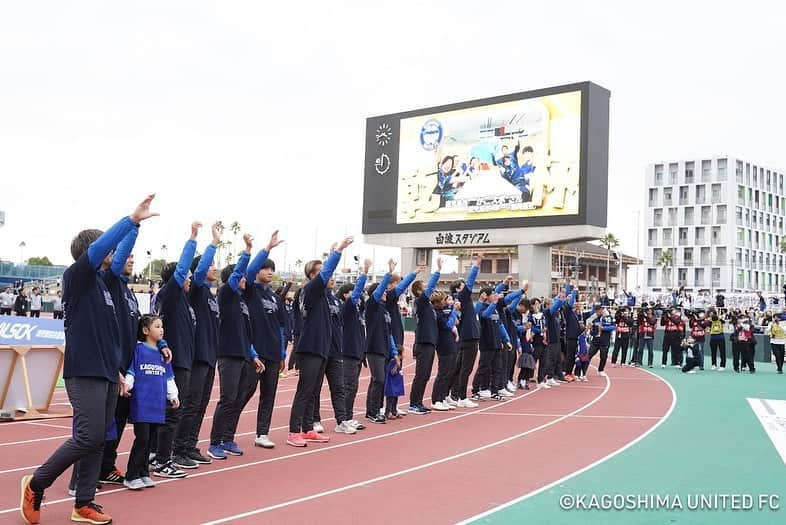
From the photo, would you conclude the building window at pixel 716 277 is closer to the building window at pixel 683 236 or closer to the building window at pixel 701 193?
the building window at pixel 683 236

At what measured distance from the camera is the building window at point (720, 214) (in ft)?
296

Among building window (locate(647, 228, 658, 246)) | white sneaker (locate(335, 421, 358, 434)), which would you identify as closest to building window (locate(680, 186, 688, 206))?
building window (locate(647, 228, 658, 246))

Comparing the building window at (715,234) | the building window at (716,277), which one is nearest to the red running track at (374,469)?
the building window at (716,277)

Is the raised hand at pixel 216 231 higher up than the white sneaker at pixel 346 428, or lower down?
higher up

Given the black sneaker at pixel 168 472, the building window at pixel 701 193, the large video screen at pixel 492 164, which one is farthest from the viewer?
the building window at pixel 701 193

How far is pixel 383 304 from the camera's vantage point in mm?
10992

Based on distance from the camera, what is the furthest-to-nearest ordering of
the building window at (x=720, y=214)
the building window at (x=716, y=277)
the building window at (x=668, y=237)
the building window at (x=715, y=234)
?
the building window at (x=668, y=237), the building window at (x=715, y=234), the building window at (x=720, y=214), the building window at (x=716, y=277)

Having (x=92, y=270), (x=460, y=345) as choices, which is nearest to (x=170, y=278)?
(x=92, y=270)

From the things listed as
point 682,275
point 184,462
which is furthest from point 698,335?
point 682,275

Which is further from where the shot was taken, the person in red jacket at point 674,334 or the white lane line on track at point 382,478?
the person in red jacket at point 674,334

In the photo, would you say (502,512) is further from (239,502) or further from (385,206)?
(385,206)

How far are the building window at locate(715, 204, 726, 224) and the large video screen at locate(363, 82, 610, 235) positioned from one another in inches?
2380

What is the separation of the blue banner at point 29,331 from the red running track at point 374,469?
181cm

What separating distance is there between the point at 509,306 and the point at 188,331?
9.52 metres
